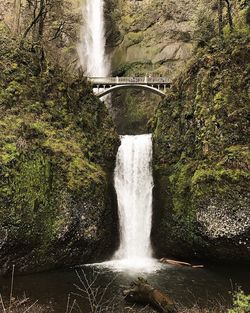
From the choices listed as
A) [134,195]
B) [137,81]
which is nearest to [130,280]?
[134,195]

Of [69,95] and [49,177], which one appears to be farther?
[69,95]

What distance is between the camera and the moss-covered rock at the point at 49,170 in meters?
13.7

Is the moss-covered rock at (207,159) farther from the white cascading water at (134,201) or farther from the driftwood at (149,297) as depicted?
the driftwood at (149,297)

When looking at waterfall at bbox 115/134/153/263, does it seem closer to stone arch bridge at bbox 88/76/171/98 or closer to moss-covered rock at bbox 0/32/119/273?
moss-covered rock at bbox 0/32/119/273

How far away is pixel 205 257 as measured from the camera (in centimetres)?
1558

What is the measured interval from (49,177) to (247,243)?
8.50 metres

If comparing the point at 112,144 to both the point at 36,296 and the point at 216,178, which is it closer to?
the point at 216,178

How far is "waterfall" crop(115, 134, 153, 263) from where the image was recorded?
17875 mm

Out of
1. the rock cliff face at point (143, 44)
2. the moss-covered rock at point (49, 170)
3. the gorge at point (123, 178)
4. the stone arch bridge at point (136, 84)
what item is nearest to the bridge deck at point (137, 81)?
the stone arch bridge at point (136, 84)

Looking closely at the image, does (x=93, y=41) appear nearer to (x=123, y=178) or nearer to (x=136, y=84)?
(x=136, y=84)

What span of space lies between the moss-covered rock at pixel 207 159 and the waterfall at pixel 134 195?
1.83ft

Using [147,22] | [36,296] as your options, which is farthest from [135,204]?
[147,22]

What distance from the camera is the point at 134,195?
19.2 m

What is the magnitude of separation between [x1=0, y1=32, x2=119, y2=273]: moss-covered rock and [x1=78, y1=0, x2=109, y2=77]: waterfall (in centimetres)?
2173
